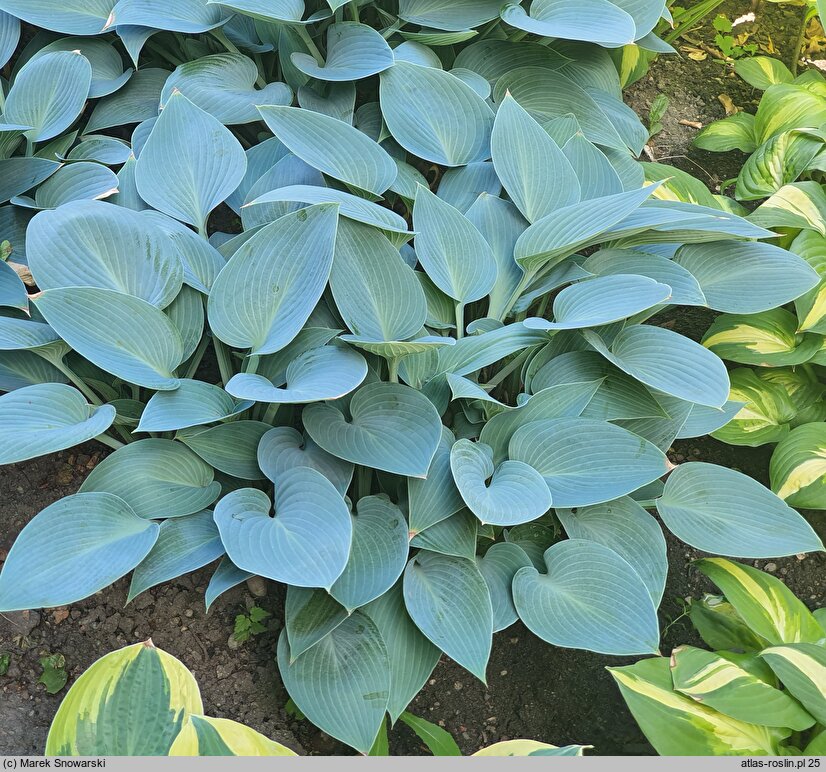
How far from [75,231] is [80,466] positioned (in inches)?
19.1

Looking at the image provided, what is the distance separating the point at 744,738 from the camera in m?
1.17

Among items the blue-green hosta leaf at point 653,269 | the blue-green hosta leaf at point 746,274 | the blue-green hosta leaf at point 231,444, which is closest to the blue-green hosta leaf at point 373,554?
the blue-green hosta leaf at point 231,444

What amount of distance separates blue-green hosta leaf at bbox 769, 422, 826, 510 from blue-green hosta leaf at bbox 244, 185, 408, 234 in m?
0.94

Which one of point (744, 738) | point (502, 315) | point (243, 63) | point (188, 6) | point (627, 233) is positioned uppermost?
point (188, 6)

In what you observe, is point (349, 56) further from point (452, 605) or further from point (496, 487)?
point (452, 605)

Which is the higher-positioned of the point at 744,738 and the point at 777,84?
the point at 777,84

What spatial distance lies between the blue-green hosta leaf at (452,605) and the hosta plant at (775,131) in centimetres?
129

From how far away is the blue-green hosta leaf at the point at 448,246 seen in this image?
139 centimetres

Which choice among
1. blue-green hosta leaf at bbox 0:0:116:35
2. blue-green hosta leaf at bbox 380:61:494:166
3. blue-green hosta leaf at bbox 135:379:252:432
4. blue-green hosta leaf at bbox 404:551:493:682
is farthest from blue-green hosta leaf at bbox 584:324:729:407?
blue-green hosta leaf at bbox 0:0:116:35

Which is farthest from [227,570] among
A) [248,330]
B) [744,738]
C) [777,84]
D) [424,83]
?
[777,84]

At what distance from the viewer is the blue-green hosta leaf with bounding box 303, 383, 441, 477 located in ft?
3.88

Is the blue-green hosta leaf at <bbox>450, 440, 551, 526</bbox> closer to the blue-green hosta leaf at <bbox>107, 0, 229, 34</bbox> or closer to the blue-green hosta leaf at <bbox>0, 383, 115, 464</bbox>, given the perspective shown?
the blue-green hosta leaf at <bbox>0, 383, 115, 464</bbox>

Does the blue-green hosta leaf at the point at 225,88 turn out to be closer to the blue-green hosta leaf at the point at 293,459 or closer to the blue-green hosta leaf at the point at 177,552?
the blue-green hosta leaf at the point at 293,459

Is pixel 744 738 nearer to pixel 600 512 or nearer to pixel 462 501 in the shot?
pixel 600 512
